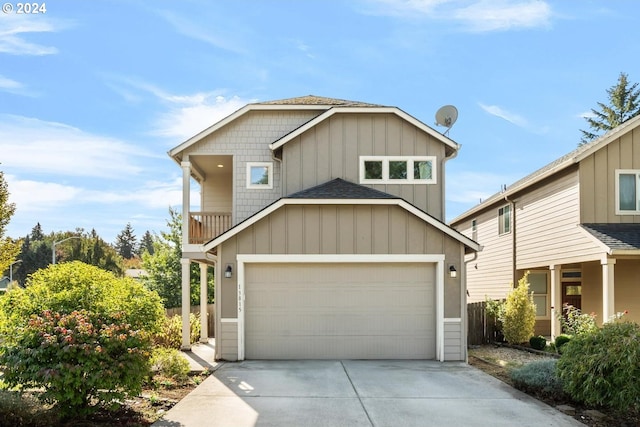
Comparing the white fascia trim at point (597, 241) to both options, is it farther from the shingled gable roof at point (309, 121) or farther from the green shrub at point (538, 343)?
the shingled gable roof at point (309, 121)

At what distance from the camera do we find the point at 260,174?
1394 centimetres

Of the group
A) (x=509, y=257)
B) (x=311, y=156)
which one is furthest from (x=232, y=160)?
(x=509, y=257)

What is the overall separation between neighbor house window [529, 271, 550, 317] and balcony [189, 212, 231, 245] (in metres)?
11.3

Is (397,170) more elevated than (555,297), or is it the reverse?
(397,170)

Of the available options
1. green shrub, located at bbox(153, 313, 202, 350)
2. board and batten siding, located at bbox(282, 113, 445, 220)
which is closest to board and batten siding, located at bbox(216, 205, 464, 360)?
board and batten siding, located at bbox(282, 113, 445, 220)

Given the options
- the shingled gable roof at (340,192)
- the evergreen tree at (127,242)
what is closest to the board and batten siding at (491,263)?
the shingled gable roof at (340,192)

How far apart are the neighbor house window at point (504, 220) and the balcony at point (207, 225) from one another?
1065 centimetres

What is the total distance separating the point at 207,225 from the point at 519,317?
921 cm

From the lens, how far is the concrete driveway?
6.63m

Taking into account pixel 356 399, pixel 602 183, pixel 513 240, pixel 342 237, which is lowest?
pixel 356 399

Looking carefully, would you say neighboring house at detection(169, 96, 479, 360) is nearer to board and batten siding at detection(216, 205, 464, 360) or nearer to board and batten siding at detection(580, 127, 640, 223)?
board and batten siding at detection(216, 205, 464, 360)

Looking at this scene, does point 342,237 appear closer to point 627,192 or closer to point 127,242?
point 627,192

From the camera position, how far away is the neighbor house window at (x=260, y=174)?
13.9m

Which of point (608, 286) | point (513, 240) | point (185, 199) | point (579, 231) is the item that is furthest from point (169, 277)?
point (608, 286)
